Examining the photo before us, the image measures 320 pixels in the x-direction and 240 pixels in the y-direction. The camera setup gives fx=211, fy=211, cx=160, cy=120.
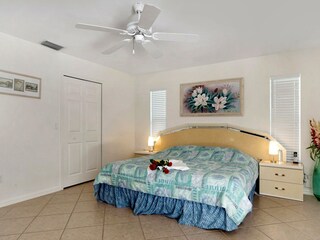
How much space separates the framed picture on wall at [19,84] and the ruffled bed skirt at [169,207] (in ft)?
6.24

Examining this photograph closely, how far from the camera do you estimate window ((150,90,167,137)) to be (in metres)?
5.29

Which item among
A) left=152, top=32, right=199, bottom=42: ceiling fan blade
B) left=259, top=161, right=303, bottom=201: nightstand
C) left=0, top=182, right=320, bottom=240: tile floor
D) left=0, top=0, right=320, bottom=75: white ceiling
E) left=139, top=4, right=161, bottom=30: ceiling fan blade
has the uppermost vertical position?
left=0, top=0, right=320, bottom=75: white ceiling

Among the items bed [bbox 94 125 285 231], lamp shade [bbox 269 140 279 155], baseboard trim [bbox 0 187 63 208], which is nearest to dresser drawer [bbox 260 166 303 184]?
bed [bbox 94 125 285 231]

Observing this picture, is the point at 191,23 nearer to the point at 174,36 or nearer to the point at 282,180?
the point at 174,36

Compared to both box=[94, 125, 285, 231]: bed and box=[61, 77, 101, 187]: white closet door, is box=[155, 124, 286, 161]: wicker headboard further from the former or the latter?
box=[61, 77, 101, 187]: white closet door

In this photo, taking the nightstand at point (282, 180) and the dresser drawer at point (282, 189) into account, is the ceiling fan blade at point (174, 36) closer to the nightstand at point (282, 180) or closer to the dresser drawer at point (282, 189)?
the nightstand at point (282, 180)

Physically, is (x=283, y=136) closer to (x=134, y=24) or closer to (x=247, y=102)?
(x=247, y=102)

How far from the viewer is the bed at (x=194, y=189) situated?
2.40 metres

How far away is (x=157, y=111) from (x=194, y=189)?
10.0 feet

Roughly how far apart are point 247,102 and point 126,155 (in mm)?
3213

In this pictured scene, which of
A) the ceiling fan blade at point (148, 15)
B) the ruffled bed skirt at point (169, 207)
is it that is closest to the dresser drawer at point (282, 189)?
the ruffled bed skirt at point (169, 207)

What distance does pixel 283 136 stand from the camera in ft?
→ 12.9

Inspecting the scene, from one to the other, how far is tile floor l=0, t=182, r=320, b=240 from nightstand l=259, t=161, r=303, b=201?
6.7 inches

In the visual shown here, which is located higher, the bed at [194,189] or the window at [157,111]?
the window at [157,111]
